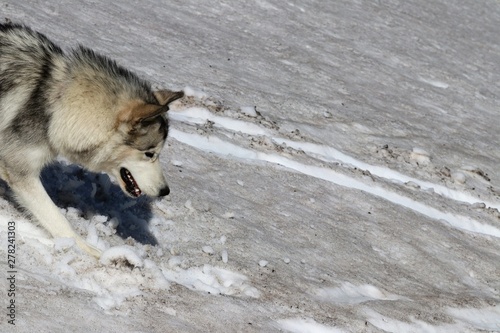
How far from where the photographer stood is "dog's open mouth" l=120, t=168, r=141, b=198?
746cm

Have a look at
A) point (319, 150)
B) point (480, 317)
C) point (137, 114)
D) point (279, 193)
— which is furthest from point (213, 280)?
point (319, 150)

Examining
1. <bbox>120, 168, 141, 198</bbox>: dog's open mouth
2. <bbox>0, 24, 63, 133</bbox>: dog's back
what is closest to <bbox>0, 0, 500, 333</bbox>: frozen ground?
<bbox>120, 168, 141, 198</bbox>: dog's open mouth

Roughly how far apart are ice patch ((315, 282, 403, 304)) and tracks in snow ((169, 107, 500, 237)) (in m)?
2.91

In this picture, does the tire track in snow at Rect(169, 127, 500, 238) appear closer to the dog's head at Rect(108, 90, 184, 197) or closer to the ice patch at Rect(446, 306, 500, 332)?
the ice patch at Rect(446, 306, 500, 332)

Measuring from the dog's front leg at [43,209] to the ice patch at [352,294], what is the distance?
7.89 feet

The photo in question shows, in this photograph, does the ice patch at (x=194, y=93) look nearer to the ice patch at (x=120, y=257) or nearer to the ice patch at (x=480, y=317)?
the ice patch at (x=480, y=317)

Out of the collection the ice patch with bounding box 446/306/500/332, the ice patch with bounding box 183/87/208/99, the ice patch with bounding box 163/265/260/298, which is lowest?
the ice patch with bounding box 446/306/500/332

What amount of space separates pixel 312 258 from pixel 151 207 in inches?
72.4

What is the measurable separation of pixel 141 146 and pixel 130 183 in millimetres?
500

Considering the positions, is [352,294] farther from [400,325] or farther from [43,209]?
[43,209]

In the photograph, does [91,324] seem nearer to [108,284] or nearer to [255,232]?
[108,284]

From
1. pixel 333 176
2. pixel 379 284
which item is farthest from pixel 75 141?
pixel 333 176

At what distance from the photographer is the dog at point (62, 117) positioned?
6934 millimetres

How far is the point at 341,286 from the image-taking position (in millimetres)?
8633
